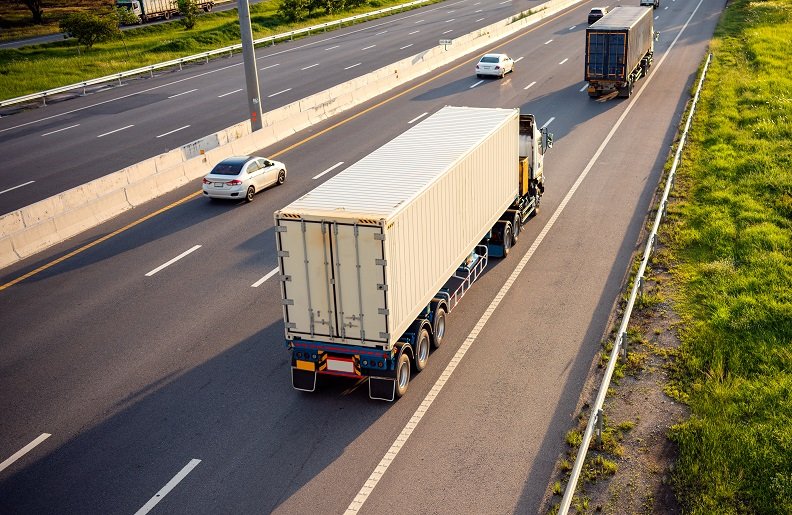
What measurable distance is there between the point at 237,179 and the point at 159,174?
3434 millimetres

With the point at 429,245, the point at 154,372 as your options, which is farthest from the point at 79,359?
the point at 429,245

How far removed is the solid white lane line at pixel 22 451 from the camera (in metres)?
12.0

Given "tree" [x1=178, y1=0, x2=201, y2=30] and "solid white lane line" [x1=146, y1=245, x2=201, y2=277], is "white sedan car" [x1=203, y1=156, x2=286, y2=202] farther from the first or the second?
"tree" [x1=178, y1=0, x2=201, y2=30]

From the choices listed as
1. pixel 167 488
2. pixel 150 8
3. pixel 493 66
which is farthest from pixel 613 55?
pixel 150 8

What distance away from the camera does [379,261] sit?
12031 millimetres

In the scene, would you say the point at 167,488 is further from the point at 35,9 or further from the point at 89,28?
the point at 35,9

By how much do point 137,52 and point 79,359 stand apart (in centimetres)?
4435

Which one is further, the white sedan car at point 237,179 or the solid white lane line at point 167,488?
the white sedan car at point 237,179

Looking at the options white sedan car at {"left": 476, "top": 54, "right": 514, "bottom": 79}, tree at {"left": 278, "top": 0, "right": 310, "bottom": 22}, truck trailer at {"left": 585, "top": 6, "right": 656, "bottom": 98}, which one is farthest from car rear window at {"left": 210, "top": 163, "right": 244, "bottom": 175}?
tree at {"left": 278, "top": 0, "right": 310, "bottom": 22}

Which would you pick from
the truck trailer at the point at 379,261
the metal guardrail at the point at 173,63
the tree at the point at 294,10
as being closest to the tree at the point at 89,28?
the metal guardrail at the point at 173,63

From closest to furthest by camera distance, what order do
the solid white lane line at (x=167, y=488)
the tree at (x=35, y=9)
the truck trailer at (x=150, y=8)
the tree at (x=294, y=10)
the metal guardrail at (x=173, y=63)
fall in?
the solid white lane line at (x=167, y=488), the metal guardrail at (x=173, y=63), the tree at (x=294, y=10), the truck trailer at (x=150, y=8), the tree at (x=35, y=9)

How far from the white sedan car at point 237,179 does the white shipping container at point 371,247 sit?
9.84 meters

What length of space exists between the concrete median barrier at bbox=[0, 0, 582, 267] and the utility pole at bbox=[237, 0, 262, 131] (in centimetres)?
66

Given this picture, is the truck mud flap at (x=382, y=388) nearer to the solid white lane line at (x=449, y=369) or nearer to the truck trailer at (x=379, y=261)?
the truck trailer at (x=379, y=261)
